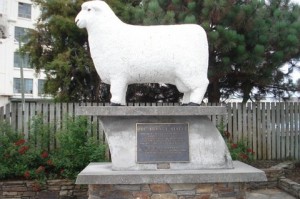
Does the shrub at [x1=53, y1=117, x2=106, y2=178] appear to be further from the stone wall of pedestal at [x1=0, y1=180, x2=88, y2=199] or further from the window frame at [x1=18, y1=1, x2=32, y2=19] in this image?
the window frame at [x1=18, y1=1, x2=32, y2=19]

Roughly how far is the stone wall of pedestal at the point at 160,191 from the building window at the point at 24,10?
27.9 metres

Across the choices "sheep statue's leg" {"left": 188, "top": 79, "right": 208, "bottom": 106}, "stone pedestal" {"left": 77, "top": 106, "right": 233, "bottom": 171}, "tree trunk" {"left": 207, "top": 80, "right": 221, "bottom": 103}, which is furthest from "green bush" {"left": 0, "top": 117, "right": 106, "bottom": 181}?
"tree trunk" {"left": 207, "top": 80, "right": 221, "bottom": 103}

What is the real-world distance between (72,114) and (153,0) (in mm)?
3127

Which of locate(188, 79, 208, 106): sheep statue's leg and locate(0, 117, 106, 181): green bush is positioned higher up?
locate(188, 79, 208, 106): sheep statue's leg

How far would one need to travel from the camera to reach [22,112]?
8.17 metres

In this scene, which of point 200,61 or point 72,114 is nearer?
point 200,61

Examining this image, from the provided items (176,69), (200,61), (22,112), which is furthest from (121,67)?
(22,112)

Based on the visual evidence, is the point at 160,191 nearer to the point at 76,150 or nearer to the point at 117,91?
the point at 117,91

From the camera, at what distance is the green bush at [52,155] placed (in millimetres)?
7078

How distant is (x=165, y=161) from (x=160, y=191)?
0.43m

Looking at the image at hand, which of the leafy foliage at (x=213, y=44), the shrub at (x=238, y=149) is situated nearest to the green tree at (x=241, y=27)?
the leafy foliage at (x=213, y=44)

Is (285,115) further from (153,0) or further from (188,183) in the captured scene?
(188,183)

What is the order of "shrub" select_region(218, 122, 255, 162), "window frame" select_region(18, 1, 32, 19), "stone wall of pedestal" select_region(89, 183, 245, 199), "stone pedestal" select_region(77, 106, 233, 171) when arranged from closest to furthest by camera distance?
1. "stone wall of pedestal" select_region(89, 183, 245, 199)
2. "stone pedestal" select_region(77, 106, 233, 171)
3. "shrub" select_region(218, 122, 255, 162)
4. "window frame" select_region(18, 1, 32, 19)

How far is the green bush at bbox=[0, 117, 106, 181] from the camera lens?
7.08 m
